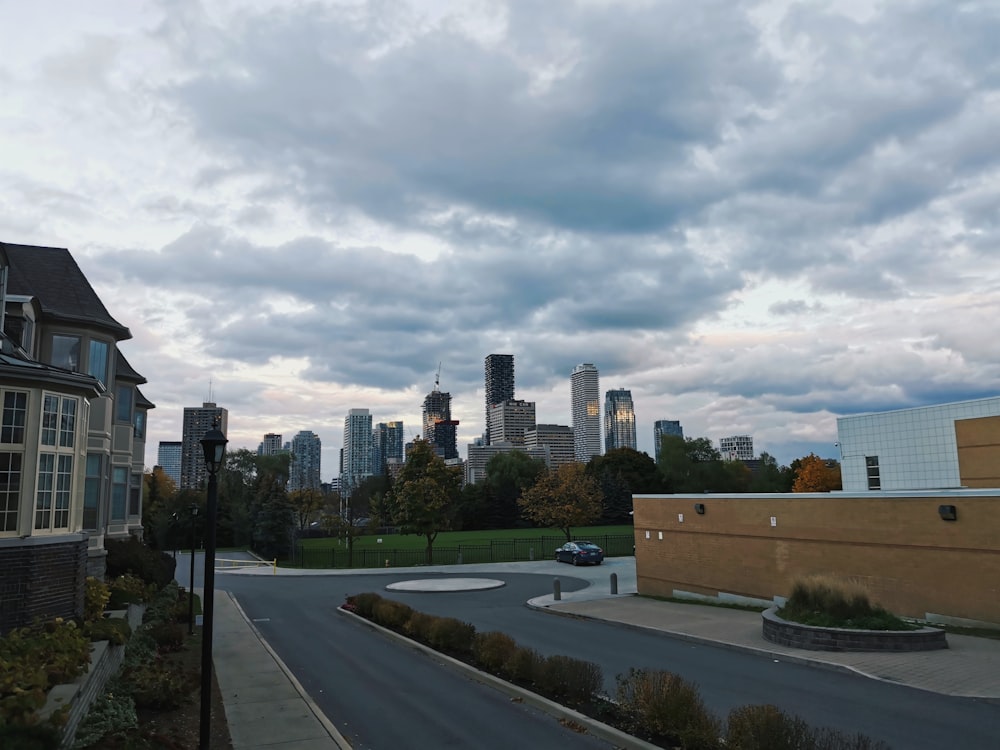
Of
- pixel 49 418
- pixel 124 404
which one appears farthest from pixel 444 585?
pixel 49 418

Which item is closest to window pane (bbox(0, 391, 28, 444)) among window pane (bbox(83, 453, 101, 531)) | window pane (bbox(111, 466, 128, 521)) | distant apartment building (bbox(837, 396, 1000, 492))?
window pane (bbox(83, 453, 101, 531))

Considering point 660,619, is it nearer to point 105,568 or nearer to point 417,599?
point 417,599

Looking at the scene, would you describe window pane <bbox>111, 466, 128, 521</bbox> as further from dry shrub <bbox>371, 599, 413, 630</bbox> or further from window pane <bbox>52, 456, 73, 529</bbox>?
window pane <bbox>52, 456, 73, 529</bbox>

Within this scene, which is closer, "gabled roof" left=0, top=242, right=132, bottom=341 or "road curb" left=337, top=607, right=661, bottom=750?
"road curb" left=337, top=607, right=661, bottom=750

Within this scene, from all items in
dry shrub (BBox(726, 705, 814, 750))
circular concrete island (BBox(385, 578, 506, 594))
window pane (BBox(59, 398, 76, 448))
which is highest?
window pane (BBox(59, 398, 76, 448))

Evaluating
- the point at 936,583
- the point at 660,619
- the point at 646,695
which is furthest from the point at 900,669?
the point at 660,619

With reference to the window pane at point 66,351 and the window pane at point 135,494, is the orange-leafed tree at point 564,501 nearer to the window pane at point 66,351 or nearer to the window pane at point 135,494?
the window pane at point 135,494

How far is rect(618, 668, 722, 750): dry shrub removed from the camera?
9406 mm

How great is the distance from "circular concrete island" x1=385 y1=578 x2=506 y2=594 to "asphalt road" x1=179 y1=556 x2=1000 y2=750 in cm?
906

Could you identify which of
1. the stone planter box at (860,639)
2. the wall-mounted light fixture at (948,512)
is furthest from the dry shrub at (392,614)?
the wall-mounted light fixture at (948,512)

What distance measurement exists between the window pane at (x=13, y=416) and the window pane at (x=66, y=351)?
307 inches

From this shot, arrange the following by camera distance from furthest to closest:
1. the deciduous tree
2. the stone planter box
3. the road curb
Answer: the deciduous tree
the stone planter box
the road curb

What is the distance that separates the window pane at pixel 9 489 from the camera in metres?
13.6

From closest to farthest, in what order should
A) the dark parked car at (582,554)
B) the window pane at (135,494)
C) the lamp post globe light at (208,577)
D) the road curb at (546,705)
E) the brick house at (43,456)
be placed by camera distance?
the lamp post globe light at (208,577)
the road curb at (546,705)
the brick house at (43,456)
the window pane at (135,494)
the dark parked car at (582,554)
